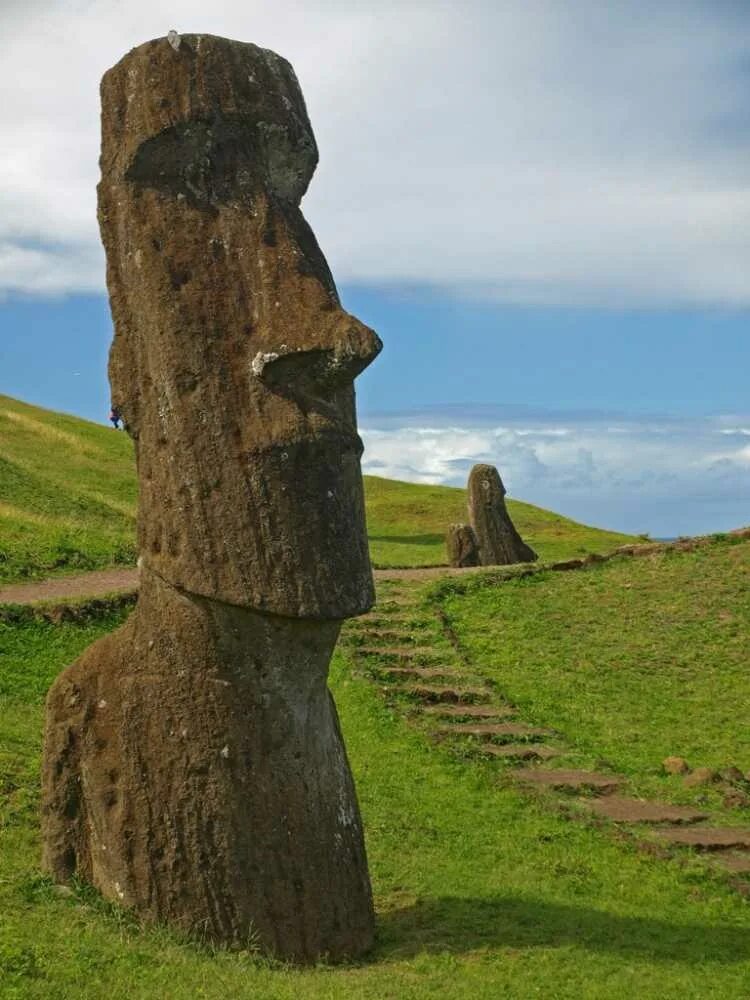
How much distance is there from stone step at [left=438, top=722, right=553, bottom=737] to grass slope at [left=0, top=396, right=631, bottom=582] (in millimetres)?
8524

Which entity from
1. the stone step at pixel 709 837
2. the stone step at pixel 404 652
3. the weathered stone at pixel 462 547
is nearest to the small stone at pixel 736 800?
the stone step at pixel 709 837

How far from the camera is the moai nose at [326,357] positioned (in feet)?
28.6

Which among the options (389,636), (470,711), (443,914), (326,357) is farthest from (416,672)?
(326,357)

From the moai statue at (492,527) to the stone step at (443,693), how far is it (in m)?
10.1

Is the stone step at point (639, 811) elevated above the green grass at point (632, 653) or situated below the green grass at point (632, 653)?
below

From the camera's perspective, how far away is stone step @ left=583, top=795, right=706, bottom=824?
13.9 meters

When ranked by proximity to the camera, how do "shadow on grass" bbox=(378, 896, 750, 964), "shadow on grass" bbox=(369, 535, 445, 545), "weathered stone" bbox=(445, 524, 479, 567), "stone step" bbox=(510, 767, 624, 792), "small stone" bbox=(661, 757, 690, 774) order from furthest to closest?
1. "shadow on grass" bbox=(369, 535, 445, 545)
2. "weathered stone" bbox=(445, 524, 479, 567)
3. "small stone" bbox=(661, 757, 690, 774)
4. "stone step" bbox=(510, 767, 624, 792)
5. "shadow on grass" bbox=(378, 896, 750, 964)

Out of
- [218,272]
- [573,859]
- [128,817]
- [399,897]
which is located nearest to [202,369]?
[218,272]

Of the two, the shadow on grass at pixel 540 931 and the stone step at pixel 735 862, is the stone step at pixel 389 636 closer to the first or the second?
the stone step at pixel 735 862

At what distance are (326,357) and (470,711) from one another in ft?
30.7

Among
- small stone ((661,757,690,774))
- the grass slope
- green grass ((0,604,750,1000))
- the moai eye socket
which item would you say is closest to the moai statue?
the grass slope

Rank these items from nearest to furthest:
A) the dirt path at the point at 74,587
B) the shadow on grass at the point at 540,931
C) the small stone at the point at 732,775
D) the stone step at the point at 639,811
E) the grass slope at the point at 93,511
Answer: the shadow on grass at the point at 540,931
the stone step at the point at 639,811
the small stone at the point at 732,775
the dirt path at the point at 74,587
the grass slope at the point at 93,511

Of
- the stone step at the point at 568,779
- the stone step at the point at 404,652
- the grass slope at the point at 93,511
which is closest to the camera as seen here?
the stone step at the point at 568,779

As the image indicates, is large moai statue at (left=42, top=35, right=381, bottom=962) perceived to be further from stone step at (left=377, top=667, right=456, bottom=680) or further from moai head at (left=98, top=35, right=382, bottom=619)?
stone step at (left=377, top=667, right=456, bottom=680)
